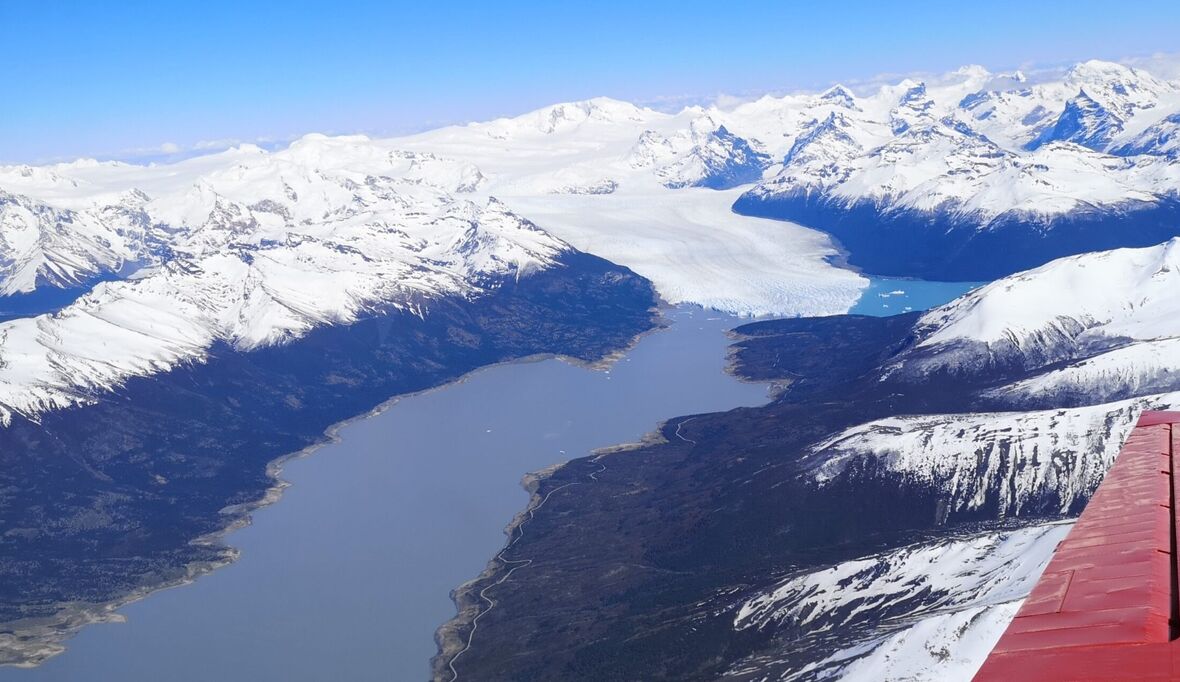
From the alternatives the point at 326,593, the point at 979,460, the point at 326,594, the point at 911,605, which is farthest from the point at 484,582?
the point at 979,460

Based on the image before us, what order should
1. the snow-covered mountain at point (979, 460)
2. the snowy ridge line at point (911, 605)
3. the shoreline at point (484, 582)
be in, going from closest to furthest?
the snowy ridge line at point (911, 605) < the snow-covered mountain at point (979, 460) < the shoreline at point (484, 582)

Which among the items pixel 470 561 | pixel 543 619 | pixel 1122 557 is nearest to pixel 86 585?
pixel 470 561

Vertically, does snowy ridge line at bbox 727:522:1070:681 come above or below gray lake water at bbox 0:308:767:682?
above

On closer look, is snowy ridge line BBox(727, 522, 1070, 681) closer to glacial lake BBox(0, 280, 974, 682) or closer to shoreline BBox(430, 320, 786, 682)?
shoreline BBox(430, 320, 786, 682)

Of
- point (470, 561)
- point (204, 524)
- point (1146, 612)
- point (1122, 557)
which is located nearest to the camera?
point (1146, 612)

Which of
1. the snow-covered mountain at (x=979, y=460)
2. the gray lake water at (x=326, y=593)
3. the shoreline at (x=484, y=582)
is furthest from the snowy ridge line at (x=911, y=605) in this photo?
the gray lake water at (x=326, y=593)

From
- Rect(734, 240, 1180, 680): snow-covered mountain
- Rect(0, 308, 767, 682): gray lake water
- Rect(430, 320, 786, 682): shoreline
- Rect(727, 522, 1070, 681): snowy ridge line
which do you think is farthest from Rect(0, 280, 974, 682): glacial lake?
Rect(734, 240, 1180, 680): snow-covered mountain

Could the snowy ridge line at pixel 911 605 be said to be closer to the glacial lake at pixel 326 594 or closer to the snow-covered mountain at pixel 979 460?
the snow-covered mountain at pixel 979 460

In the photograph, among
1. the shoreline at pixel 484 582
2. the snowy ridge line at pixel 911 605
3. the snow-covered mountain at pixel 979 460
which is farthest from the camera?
the shoreline at pixel 484 582

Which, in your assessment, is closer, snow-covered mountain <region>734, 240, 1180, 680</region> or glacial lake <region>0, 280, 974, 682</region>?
snow-covered mountain <region>734, 240, 1180, 680</region>

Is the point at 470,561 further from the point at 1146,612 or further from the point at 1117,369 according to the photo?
the point at 1146,612

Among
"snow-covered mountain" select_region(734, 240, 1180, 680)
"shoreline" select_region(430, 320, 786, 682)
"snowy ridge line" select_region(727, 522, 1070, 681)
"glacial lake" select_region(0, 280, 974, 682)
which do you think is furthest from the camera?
"glacial lake" select_region(0, 280, 974, 682)
